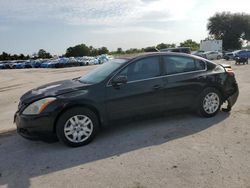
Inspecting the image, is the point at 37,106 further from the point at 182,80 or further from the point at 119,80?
the point at 182,80

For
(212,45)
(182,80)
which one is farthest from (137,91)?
(212,45)

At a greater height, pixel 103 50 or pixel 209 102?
pixel 103 50

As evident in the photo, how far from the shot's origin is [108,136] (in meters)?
5.75

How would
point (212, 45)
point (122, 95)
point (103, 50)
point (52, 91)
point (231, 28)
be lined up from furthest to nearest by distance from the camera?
1. point (103, 50)
2. point (231, 28)
3. point (212, 45)
4. point (122, 95)
5. point (52, 91)

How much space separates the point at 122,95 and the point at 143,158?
146 centimetres

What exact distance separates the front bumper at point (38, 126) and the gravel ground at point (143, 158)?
0.89ft

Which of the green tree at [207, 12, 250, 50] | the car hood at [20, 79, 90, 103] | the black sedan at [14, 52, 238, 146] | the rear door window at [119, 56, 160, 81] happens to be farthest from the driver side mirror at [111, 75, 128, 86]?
the green tree at [207, 12, 250, 50]

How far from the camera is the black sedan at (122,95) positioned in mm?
5133

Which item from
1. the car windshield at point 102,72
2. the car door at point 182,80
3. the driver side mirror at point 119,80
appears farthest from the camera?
the car door at point 182,80

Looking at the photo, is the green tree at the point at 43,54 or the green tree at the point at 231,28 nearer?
the green tree at the point at 231,28

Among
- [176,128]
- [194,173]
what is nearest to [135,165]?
[194,173]

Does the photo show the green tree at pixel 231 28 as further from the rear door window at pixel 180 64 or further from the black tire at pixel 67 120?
the black tire at pixel 67 120

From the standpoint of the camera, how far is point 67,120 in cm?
515

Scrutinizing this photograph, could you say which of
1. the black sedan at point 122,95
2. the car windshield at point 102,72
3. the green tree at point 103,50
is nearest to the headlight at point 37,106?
the black sedan at point 122,95
